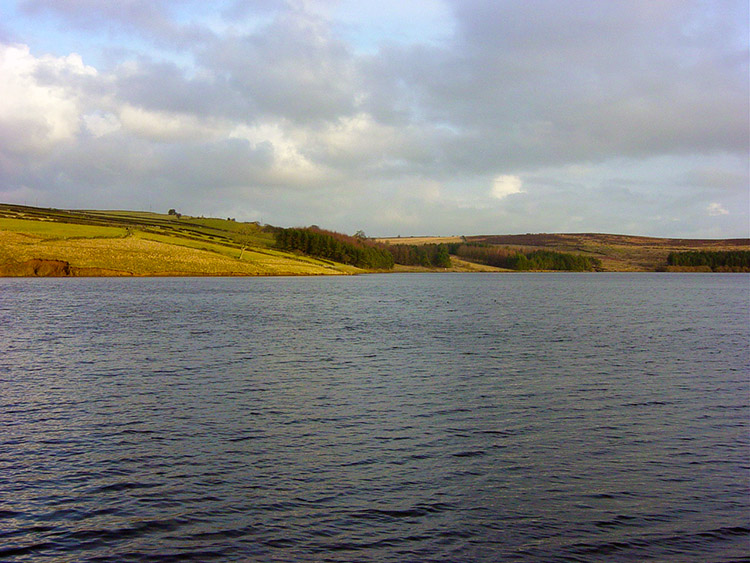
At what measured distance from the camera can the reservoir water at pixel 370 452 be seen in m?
11.1

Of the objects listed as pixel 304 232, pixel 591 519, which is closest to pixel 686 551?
pixel 591 519

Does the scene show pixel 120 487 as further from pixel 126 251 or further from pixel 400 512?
pixel 126 251

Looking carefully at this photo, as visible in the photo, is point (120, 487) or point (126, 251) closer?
point (120, 487)

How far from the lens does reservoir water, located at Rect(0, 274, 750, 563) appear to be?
11117mm

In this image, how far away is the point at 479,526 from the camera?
38.3ft

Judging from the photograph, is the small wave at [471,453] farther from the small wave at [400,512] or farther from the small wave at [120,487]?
the small wave at [120,487]

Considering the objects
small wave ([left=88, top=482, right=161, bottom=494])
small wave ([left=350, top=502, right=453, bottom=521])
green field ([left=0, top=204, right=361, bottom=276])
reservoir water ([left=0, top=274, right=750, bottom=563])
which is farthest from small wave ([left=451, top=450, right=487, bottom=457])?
green field ([left=0, top=204, right=361, bottom=276])

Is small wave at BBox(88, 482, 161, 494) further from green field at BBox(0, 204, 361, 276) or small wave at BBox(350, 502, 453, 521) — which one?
green field at BBox(0, 204, 361, 276)

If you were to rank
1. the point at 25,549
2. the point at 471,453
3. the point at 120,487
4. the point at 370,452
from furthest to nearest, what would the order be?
the point at 471,453
the point at 370,452
the point at 120,487
the point at 25,549

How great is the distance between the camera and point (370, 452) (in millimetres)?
15812

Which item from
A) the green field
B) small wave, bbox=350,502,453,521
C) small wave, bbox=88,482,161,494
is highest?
the green field

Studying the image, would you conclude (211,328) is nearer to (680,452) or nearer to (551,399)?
(551,399)

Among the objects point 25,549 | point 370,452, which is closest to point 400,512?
point 370,452

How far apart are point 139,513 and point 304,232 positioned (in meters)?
179
